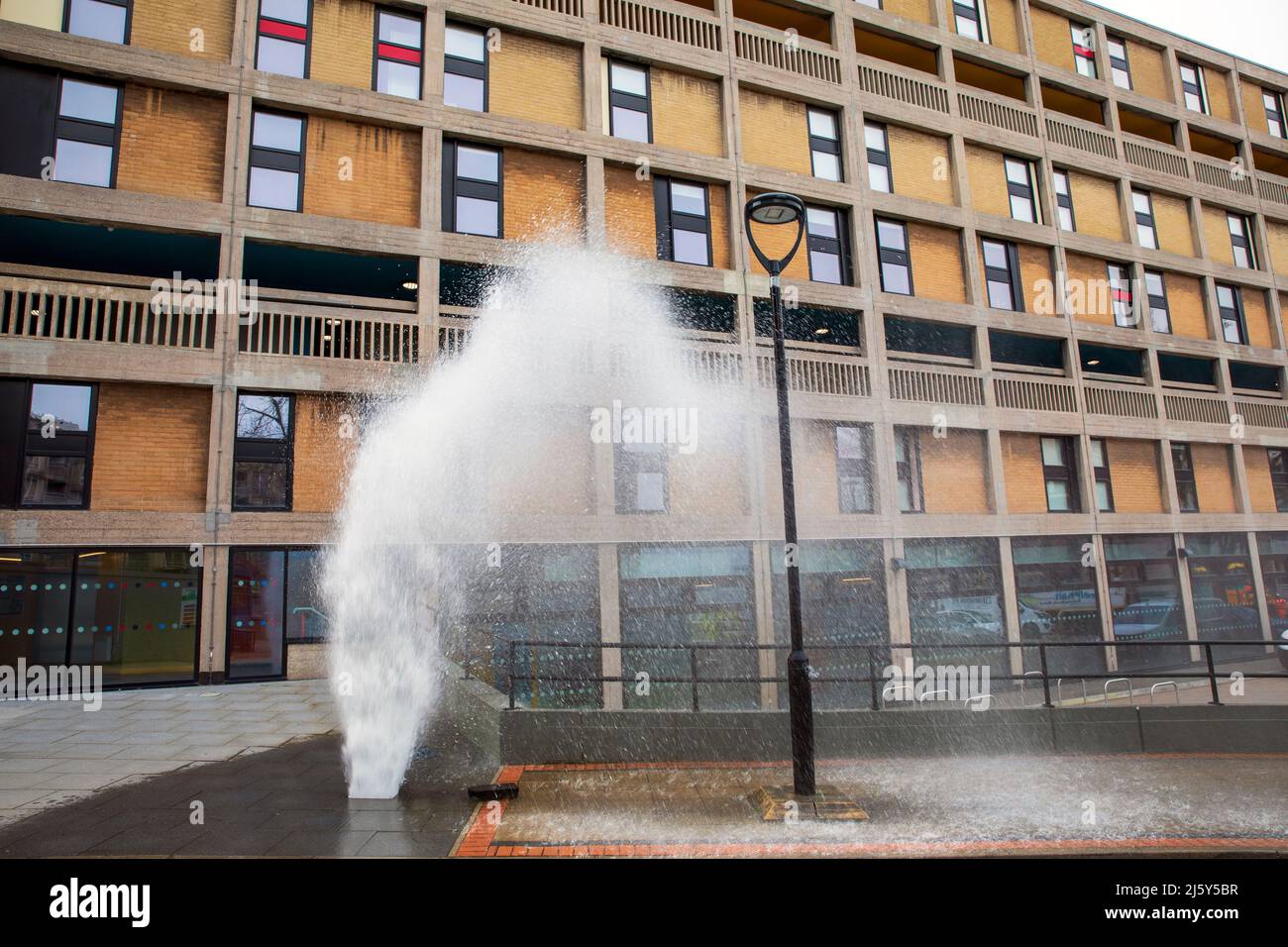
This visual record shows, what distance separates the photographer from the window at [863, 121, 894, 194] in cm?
2072

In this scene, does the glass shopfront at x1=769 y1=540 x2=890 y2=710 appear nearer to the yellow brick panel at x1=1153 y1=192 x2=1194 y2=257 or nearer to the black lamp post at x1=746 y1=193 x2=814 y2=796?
the black lamp post at x1=746 y1=193 x2=814 y2=796

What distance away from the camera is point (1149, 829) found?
6.45 metres

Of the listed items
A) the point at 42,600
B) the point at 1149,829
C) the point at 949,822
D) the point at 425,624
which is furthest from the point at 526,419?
the point at 1149,829

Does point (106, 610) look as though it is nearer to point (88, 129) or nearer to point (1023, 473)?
point (88, 129)

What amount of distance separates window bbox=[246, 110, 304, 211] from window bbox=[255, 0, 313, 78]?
1.08 m

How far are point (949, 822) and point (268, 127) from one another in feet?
59.5

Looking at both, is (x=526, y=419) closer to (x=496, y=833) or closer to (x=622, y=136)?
(x=622, y=136)

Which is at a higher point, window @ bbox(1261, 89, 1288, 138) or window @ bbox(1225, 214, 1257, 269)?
window @ bbox(1261, 89, 1288, 138)

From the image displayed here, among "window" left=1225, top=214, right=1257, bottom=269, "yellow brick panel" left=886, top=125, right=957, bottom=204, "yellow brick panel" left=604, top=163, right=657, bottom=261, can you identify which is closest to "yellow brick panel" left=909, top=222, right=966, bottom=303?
"yellow brick panel" left=886, top=125, right=957, bottom=204

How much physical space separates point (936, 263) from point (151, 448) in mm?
21042

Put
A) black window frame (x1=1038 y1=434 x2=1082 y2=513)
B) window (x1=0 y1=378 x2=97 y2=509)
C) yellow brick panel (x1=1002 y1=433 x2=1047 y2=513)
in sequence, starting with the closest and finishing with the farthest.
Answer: window (x1=0 y1=378 x2=97 y2=509) < yellow brick panel (x1=1002 y1=433 x2=1047 y2=513) < black window frame (x1=1038 y1=434 x2=1082 y2=513)

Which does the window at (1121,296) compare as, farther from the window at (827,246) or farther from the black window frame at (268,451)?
the black window frame at (268,451)

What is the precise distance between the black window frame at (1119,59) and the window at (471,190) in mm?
24310

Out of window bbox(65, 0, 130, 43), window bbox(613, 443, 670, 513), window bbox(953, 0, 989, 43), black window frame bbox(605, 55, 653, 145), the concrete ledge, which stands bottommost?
the concrete ledge
